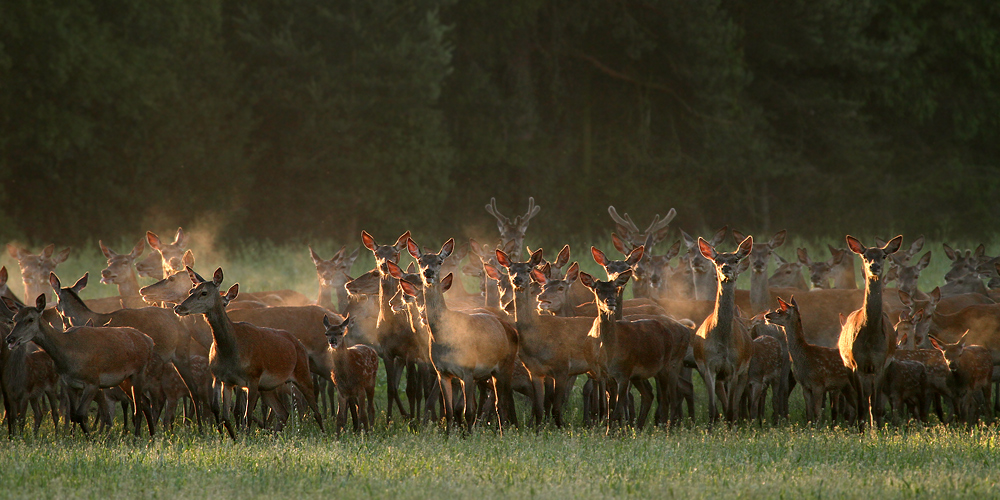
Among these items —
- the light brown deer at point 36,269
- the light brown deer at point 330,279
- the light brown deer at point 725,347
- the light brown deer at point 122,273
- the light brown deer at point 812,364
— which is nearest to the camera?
the light brown deer at point 725,347

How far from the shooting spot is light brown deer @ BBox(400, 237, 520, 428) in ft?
32.3

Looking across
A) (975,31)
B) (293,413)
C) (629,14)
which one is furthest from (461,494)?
(975,31)

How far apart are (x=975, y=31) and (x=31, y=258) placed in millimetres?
28688

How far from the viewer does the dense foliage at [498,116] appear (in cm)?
2942

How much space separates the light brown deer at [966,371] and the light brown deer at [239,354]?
532 cm

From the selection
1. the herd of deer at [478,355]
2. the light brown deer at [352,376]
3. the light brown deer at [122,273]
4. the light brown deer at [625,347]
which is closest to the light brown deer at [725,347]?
the herd of deer at [478,355]

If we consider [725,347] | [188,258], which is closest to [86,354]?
[188,258]

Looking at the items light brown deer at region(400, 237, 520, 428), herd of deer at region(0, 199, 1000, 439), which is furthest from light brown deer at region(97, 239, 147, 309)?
light brown deer at region(400, 237, 520, 428)

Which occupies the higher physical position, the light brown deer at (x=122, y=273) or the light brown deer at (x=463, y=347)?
the light brown deer at (x=122, y=273)

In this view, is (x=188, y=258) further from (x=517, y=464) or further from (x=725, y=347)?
(x=517, y=464)

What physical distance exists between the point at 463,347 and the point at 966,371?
166 inches

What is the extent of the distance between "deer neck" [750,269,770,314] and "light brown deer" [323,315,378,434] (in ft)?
16.6

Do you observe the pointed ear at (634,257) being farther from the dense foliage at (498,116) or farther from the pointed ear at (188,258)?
the dense foliage at (498,116)

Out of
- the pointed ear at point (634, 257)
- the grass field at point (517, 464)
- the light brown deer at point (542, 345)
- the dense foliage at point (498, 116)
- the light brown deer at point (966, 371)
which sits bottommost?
the grass field at point (517, 464)
